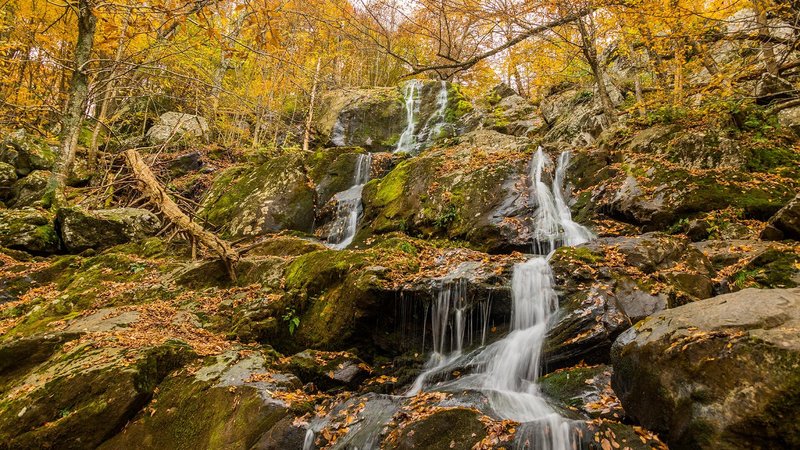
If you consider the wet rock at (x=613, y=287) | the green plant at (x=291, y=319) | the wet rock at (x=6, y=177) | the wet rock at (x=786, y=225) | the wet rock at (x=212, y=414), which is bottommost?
the wet rock at (x=212, y=414)

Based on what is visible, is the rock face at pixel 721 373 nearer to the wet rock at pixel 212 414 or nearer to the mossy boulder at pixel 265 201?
the wet rock at pixel 212 414

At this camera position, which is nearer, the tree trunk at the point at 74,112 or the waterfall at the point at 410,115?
the tree trunk at the point at 74,112

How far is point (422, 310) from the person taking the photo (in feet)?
20.0

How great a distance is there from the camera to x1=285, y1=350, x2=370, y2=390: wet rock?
5375mm

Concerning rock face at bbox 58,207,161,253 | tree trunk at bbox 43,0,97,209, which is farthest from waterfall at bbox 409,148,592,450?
rock face at bbox 58,207,161,253

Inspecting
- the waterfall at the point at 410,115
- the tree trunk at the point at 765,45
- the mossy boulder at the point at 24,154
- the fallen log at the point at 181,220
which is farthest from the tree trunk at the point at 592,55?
the mossy boulder at the point at 24,154

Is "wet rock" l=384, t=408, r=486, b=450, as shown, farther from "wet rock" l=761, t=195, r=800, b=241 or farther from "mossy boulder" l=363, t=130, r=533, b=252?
"wet rock" l=761, t=195, r=800, b=241

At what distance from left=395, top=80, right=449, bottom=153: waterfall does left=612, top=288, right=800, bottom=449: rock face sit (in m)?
14.6

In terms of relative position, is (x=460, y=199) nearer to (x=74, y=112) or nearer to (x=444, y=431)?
(x=444, y=431)

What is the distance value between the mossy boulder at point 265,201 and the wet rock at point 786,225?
394 inches

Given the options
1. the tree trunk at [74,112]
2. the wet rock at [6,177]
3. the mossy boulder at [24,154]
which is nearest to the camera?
the tree trunk at [74,112]

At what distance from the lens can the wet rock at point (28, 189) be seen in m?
12.1

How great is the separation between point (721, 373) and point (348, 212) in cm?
960

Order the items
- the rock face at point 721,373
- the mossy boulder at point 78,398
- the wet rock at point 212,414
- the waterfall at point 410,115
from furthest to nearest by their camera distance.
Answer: the waterfall at point 410,115, the wet rock at point 212,414, the mossy boulder at point 78,398, the rock face at point 721,373
